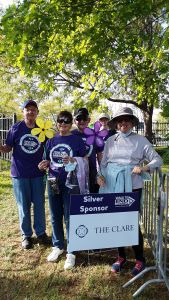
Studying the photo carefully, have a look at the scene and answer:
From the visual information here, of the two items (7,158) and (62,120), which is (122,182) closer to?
(62,120)

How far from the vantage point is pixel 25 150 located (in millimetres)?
4832

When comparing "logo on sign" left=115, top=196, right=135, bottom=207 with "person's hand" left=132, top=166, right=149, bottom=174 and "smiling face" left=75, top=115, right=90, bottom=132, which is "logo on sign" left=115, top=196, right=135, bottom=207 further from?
"smiling face" left=75, top=115, right=90, bottom=132

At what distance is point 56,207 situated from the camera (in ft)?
14.7

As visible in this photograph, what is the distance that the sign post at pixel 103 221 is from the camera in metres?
3.56

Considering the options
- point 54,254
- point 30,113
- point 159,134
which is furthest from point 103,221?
point 159,134

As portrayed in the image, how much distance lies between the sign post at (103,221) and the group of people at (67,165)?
0.23 m

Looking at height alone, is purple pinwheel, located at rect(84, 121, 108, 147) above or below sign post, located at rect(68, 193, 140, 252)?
above

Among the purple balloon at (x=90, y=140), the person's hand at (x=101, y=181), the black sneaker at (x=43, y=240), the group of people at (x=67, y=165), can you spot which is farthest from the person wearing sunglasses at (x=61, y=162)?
the black sneaker at (x=43, y=240)

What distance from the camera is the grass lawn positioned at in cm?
367

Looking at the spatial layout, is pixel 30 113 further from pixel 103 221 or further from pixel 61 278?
pixel 61 278

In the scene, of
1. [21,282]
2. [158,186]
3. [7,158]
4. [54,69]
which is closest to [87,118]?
[158,186]

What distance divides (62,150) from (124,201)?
1.07m

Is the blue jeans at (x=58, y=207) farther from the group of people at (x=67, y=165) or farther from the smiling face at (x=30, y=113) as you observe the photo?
the smiling face at (x=30, y=113)

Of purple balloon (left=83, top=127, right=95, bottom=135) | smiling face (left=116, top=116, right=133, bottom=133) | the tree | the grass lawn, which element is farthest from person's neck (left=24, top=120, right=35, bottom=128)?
the grass lawn
